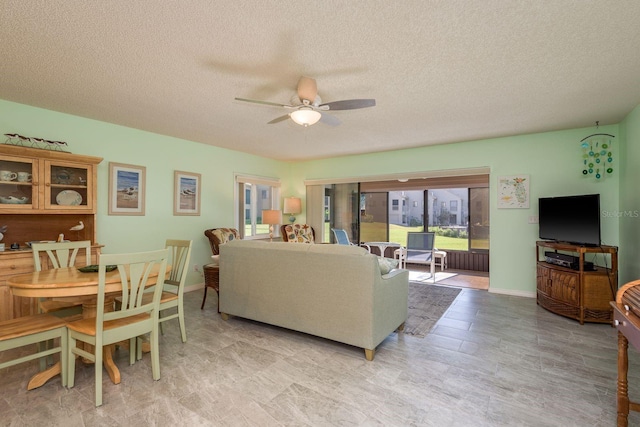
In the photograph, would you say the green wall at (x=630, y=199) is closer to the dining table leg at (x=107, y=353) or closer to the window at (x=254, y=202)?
the dining table leg at (x=107, y=353)

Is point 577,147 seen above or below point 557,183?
above

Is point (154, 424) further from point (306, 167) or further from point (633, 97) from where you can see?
point (306, 167)

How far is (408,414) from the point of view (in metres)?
1.80

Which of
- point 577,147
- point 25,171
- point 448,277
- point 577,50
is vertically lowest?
point 448,277

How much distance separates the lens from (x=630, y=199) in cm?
346

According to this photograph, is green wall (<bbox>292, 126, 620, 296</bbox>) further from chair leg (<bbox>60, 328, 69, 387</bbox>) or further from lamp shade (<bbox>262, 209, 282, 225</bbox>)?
chair leg (<bbox>60, 328, 69, 387</bbox>)

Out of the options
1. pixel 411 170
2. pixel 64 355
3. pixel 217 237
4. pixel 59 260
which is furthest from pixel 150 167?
pixel 411 170

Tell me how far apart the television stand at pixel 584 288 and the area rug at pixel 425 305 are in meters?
1.21

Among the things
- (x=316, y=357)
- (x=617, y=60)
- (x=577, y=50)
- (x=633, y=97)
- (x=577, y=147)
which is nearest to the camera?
(x=577, y=50)

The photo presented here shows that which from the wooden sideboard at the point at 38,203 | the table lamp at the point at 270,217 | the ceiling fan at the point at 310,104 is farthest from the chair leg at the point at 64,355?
the table lamp at the point at 270,217

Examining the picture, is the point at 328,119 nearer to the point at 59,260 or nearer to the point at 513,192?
the point at 59,260

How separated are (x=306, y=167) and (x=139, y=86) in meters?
4.09

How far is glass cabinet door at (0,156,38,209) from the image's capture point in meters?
2.99

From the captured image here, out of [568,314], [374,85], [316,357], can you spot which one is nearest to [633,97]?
[568,314]
